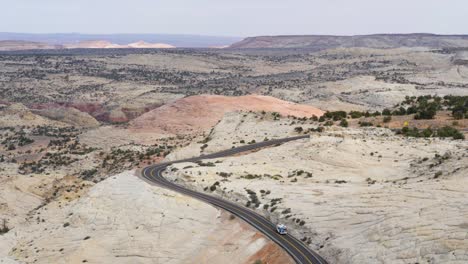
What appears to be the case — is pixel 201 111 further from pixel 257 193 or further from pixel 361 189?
pixel 361 189

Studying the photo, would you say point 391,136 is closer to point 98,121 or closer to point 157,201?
point 157,201

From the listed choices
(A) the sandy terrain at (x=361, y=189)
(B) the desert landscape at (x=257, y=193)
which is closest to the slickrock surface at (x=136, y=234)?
(B) the desert landscape at (x=257, y=193)

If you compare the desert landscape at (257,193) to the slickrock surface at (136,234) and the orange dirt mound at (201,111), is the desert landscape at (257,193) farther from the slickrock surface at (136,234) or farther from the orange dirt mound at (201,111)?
the orange dirt mound at (201,111)

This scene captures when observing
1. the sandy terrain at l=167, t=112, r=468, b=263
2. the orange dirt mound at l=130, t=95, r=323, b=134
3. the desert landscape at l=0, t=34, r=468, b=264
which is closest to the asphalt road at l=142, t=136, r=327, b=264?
the desert landscape at l=0, t=34, r=468, b=264

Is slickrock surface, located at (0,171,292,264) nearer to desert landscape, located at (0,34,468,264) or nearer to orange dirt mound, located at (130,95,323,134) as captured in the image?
desert landscape, located at (0,34,468,264)

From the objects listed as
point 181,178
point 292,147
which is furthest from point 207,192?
point 292,147
